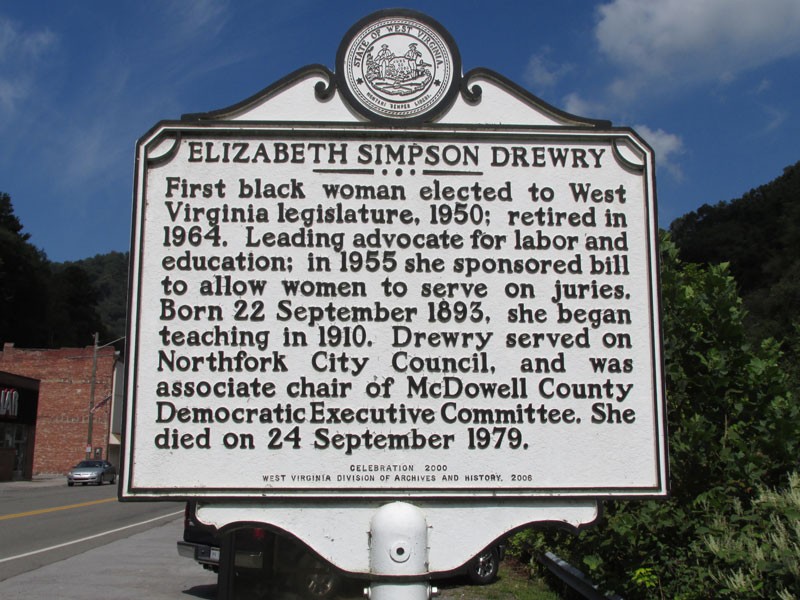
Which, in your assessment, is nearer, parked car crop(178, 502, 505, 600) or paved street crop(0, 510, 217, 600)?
parked car crop(178, 502, 505, 600)

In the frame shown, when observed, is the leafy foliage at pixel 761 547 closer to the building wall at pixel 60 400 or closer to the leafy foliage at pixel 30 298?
the building wall at pixel 60 400

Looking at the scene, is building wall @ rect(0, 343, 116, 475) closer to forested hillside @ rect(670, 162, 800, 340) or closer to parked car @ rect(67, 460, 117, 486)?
parked car @ rect(67, 460, 117, 486)

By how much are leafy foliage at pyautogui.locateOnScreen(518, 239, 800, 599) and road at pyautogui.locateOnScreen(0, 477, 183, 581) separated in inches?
359

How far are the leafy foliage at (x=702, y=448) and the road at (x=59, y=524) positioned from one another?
9127 mm

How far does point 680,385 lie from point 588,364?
2278 mm

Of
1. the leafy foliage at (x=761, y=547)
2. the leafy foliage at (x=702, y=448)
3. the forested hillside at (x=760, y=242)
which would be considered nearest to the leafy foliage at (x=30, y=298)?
the forested hillside at (x=760, y=242)

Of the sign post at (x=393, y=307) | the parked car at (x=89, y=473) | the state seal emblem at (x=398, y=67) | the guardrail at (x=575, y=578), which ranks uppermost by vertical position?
the state seal emblem at (x=398, y=67)

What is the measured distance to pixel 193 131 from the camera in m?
3.98

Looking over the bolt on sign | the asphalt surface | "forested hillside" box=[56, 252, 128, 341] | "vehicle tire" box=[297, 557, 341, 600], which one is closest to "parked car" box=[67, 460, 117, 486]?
the asphalt surface

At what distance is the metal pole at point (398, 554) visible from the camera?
3.60 m

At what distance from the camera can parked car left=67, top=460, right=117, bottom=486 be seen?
121ft

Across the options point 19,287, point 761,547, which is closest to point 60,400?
point 19,287

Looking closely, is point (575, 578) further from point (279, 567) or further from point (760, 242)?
point (760, 242)

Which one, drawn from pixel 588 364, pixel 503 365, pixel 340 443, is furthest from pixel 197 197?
pixel 588 364
